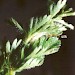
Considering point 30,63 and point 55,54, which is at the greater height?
point 55,54

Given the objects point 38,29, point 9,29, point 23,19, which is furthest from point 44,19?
point 23,19

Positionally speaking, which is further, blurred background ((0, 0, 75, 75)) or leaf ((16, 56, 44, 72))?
blurred background ((0, 0, 75, 75))

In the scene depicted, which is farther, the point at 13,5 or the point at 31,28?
the point at 13,5

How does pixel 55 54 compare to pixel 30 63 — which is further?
pixel 55 54

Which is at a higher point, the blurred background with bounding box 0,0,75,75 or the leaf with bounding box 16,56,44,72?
the blurred background with bounding box 0,0,75,75

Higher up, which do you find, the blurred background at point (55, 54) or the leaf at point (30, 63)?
the blurred background at point (55, 54)

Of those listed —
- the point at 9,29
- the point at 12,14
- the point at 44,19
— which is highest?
the point at 12,14

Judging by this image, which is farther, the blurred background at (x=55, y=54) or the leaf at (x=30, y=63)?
the blurred background at (x=55, y=54)

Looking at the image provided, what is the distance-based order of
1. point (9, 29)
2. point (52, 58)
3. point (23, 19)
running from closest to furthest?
point (9, 29) → point (23, 19) → point (52, 58)

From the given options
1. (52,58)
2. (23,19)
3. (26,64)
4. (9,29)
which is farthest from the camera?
(52,58)

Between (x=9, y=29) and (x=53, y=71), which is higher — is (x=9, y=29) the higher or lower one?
the higher one

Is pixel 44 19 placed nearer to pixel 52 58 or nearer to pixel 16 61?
pixel 16 61
